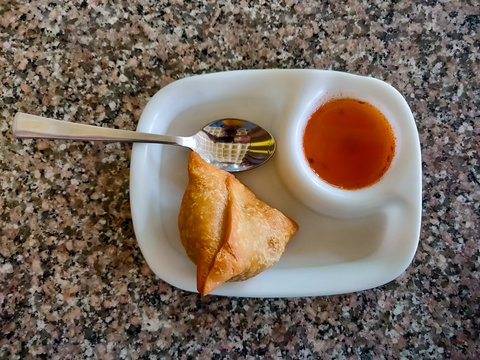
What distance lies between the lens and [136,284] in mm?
948

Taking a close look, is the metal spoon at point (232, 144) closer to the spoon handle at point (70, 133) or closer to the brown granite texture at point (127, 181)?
the spoon handle at point (70, 133)

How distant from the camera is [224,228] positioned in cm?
85

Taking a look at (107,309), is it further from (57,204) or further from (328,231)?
(328,231)

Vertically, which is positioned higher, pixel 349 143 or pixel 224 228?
pixel 349 143

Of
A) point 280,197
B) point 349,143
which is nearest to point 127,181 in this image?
point 280,197

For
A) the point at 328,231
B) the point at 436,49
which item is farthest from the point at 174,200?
the point at 436,49

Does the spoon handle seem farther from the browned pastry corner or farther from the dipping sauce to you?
A: the dipping sauce

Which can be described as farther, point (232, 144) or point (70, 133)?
point (232, 144)

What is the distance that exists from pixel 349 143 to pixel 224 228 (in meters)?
0.30

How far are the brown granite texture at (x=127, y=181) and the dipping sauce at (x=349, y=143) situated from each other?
13 centimetres

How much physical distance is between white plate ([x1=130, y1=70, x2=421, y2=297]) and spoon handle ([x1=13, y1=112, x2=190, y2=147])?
0.03m

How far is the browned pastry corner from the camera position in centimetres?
81

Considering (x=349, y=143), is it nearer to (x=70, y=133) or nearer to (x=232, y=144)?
(x=232, y=144)

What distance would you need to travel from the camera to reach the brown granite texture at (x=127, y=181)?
94 centimetres
